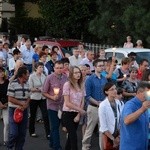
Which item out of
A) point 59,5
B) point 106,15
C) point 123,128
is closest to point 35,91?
point 123,128

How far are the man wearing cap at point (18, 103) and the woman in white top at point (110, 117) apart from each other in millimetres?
1846

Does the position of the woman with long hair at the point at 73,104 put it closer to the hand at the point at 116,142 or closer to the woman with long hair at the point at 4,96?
the hand at the point at 116,142

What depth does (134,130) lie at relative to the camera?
6.14 meters

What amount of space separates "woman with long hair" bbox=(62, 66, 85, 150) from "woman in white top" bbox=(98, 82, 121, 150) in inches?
41.0

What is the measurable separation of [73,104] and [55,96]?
69 centimetres

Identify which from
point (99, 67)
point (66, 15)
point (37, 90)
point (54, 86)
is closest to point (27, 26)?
point (66, 15)

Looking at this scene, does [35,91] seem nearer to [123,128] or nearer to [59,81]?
[59,81]

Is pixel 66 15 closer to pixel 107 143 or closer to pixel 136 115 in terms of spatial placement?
pixel 107 143

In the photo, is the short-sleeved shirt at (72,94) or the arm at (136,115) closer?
the arm at (136,115)

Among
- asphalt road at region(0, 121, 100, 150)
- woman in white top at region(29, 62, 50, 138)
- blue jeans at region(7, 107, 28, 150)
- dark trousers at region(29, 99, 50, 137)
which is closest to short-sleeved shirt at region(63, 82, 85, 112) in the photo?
blue jeans at region(7, 107, 28, 150)

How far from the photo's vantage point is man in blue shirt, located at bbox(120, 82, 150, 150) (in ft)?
19.6

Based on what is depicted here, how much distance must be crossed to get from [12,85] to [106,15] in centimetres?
1938

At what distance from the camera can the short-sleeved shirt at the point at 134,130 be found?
607 cm

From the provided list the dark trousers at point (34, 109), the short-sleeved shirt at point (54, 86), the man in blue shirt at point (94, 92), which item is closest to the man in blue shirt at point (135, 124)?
the man in blue shirt at point (94, 92)
